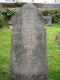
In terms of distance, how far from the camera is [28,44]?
8180 millimetres

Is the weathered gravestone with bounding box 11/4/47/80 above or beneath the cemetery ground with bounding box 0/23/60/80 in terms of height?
above

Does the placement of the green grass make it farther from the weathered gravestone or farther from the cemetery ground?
the weathered gravestone

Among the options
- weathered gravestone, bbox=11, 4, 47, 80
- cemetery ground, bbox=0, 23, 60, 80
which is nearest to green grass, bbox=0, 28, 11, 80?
cemetery ground, bbox=0, 23, 60, 80

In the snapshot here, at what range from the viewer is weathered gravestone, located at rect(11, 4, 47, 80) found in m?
8.09

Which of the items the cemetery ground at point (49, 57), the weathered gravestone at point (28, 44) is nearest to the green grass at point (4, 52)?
the cemetery ground at point (49, 57)

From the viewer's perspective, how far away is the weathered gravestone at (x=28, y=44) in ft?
26.6

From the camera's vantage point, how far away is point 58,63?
35.3 ft

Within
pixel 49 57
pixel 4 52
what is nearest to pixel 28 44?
pixel 49 57

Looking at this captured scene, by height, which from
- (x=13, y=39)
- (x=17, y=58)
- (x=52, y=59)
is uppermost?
(x=13, y=39)

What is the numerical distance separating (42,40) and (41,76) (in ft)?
3.46

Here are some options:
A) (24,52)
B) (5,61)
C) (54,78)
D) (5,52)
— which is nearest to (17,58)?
(24,52)

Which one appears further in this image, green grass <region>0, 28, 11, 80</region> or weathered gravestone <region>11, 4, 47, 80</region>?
green grass <region>0, 28, 11, 80</region>

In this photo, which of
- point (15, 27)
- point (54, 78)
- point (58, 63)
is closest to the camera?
point (15, 27)

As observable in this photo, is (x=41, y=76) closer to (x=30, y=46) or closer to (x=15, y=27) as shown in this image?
(x=30, y=46)
